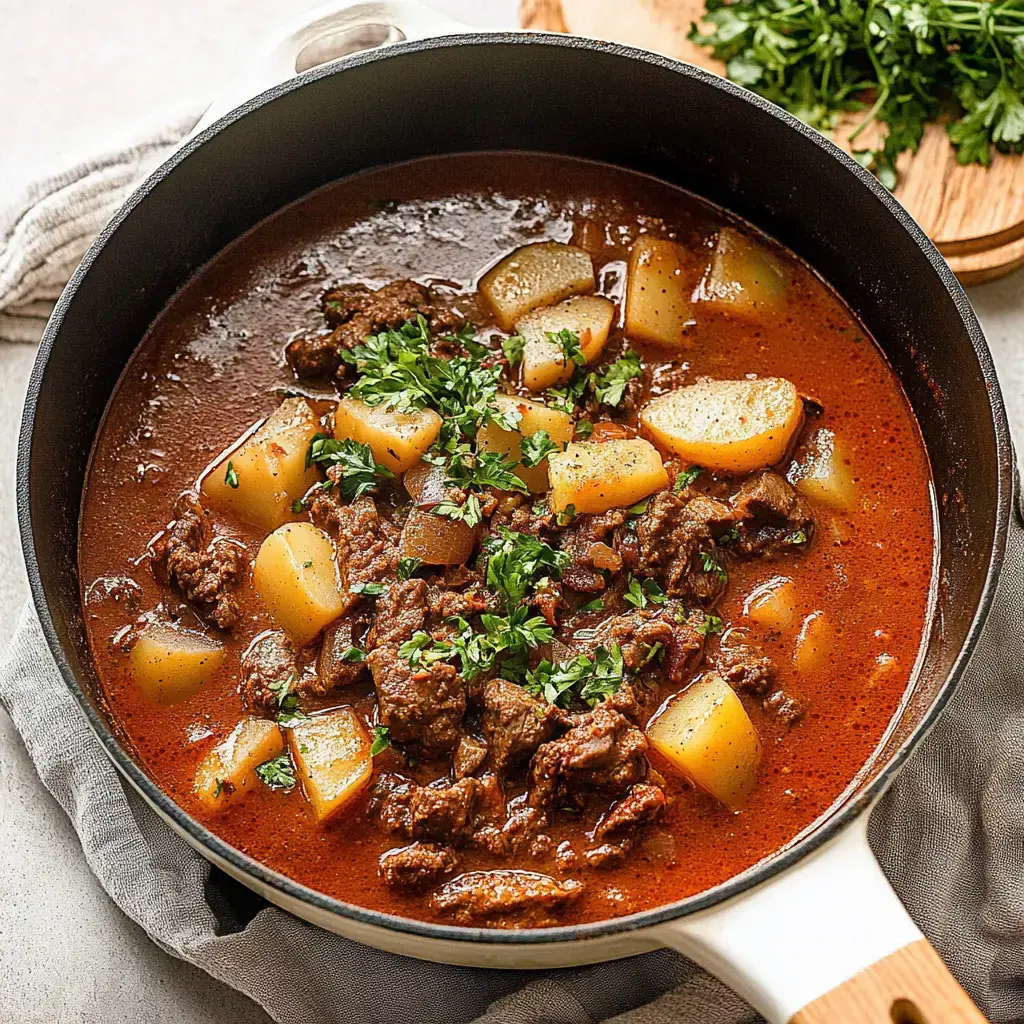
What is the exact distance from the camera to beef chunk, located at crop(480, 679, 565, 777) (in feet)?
10.8

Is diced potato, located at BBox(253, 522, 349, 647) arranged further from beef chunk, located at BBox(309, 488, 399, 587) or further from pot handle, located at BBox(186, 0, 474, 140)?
pot handle, located at BBox(186, 0, 474, 140)

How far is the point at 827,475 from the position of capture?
3.81 meters

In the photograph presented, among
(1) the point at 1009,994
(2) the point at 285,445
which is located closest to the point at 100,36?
(2) the point at 285,445

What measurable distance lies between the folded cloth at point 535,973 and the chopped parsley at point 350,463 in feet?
3.24

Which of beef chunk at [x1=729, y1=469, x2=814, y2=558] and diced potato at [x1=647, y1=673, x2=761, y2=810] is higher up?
beef chunk at [x1=729, y1=469, x2=814, y2=558]

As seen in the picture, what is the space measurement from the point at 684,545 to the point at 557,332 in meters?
0.77

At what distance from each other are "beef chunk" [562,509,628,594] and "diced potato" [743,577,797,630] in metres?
0.38

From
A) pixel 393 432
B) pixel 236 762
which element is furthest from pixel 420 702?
pixel 393 432

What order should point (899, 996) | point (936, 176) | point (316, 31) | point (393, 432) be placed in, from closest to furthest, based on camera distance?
point (899, 996)
point (393, 432)
point (316, 31)
point (936, 176)

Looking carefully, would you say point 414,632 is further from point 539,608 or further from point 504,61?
point 504,61

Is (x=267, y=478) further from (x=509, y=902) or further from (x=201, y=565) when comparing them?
(x=509, y=902)

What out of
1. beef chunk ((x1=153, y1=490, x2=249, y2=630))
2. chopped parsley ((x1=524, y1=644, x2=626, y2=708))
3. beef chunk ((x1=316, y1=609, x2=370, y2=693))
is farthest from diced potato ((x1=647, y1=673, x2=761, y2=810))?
beef chunk ((x1=153, y1=490, x2=249, y2=630))

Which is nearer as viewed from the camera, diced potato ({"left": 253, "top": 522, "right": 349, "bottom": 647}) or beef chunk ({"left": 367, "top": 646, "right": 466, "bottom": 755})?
beef chunk ({"left": 367, "top": 646, "right": 466, "bottom": 755})

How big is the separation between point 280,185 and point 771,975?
277 cm
